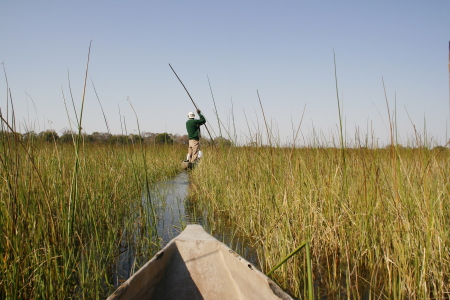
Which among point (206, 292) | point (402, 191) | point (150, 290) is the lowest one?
point (206, 292)

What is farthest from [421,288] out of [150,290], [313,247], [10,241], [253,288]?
[10,241]

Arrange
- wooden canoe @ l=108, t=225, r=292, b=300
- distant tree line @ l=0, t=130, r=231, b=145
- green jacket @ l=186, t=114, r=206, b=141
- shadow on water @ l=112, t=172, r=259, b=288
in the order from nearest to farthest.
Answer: wooden canoe @ l=108, t=225, r=292, b=300, distant tree line @ l=0, t=130, r=231, b=145, shadow on water @ l=112, t=172, r=259, b=288, green jacket @ l=186, t=114, r=206, b=141

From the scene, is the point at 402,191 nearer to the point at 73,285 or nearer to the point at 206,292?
the point at 206,292

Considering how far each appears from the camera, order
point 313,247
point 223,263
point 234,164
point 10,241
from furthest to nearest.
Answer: point 234,164 → point 313,247 → point 223,263 → point 10,241

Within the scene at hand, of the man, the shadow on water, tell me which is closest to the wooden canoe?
the shadow on water

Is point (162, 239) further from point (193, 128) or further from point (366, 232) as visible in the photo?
point (193, 128)

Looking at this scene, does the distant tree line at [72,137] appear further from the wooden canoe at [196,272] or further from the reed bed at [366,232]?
the reed bed at [366,232]

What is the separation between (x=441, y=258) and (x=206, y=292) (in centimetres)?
139

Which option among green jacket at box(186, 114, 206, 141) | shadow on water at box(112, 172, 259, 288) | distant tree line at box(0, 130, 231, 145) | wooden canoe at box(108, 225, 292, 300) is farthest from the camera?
green jacket at box(186, 114, 206, 141)

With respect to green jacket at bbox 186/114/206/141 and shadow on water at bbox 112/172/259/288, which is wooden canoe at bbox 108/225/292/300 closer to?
shadow on water at bbox 112/172/259/288

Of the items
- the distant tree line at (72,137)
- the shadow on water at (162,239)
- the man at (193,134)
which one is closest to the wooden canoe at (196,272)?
the shadow on water at (162,239)

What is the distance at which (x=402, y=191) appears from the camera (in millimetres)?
2076

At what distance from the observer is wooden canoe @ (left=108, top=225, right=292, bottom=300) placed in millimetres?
1589

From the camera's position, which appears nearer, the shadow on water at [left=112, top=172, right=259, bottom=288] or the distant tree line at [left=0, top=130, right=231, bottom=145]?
the distant tree line at [left=0, top=130, right=231, bottom=145]
